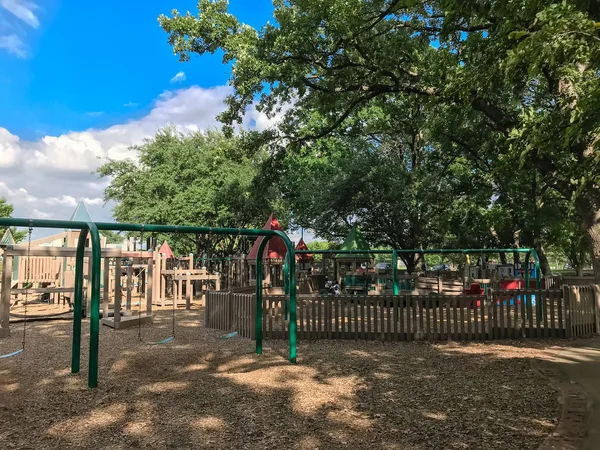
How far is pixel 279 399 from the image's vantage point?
5.09 m

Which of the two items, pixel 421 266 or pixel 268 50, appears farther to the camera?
pixel 421 266

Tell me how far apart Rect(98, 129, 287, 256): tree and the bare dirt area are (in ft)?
56.0

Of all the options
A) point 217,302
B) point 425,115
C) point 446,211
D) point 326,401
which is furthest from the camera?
point 446,211

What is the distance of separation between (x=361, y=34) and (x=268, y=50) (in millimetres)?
2737

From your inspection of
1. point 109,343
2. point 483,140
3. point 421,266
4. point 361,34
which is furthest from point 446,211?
point 109,343

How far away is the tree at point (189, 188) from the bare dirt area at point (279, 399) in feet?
56.0

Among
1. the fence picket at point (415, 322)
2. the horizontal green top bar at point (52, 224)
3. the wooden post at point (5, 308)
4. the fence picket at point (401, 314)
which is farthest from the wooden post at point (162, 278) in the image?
the horizontal green top bar at point (52, 224)

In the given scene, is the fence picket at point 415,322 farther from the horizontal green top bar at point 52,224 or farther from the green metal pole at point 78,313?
the horizontal green top bar at point 52,224

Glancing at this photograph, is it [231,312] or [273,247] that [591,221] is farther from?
[273,247]

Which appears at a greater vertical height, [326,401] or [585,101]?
[585,101]

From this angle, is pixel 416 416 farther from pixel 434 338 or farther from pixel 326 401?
pixel 434 338

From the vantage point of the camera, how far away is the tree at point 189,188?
2480 cm

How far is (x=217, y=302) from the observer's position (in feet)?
34.8

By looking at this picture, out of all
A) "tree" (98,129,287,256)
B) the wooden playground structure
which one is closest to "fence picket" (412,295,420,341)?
the wooden playground structure
